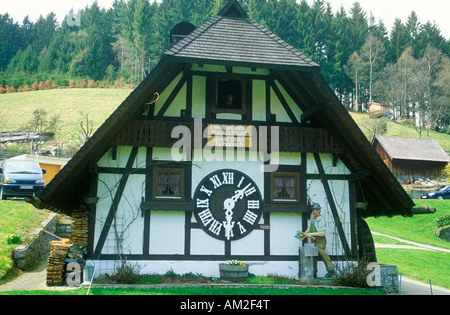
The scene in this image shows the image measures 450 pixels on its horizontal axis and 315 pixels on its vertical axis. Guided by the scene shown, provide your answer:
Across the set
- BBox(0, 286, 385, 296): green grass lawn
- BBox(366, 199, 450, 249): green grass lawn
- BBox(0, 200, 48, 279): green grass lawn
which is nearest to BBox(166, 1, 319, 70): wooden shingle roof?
BBox(0, 286, 385, 296): green grass lawn

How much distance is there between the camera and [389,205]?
38.8 ft

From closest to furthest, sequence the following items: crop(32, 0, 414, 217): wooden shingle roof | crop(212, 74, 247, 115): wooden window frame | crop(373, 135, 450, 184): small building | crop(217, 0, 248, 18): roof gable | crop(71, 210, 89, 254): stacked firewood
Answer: crop(32, 0, 414, 217): wooden shingle roof
crop(71, 210, 89, 254): stacked firewood
crop(212, 74, 247, 115): wooden window frame
crop(217, 0, 248, 18): roof gable
crop(373, 135, 450, 184): small building

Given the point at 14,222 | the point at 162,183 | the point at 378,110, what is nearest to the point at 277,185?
the point at 162,183

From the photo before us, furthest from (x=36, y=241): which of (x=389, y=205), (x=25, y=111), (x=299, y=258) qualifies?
(x=25, y=111)

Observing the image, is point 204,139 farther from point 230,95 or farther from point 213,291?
point 213,291

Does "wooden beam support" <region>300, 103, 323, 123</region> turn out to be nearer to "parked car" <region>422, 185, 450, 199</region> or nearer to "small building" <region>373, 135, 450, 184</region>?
"parked car" <region>422, 185, 450, 199</region>

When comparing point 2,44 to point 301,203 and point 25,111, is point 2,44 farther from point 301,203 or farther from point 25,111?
point 301,203

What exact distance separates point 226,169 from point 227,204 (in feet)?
2.94

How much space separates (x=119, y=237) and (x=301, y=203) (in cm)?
465

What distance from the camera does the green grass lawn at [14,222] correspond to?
12.7m

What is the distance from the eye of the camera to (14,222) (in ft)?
51.9

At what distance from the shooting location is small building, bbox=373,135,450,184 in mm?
47625

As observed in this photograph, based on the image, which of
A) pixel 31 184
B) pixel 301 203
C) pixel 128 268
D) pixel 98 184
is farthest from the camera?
pixel 31 184

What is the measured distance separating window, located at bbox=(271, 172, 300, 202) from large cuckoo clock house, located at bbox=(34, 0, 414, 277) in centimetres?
3
